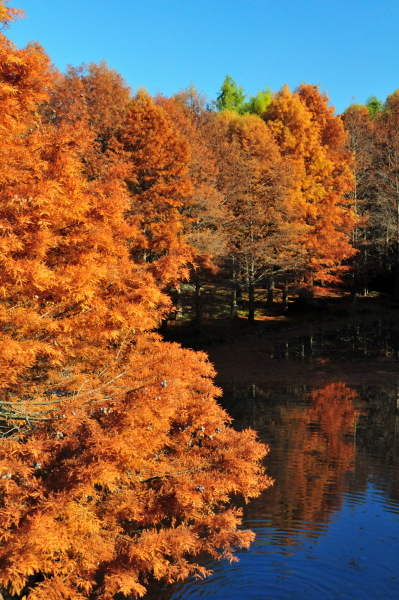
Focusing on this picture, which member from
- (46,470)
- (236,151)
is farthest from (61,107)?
(46,470)

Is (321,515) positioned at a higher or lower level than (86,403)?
lower

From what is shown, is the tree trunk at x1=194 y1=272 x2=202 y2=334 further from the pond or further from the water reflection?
the pond

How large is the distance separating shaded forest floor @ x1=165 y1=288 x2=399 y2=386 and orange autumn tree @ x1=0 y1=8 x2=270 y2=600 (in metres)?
13.4

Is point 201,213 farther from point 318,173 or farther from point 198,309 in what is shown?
point 318,173

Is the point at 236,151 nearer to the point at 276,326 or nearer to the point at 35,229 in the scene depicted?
the point at 276,326

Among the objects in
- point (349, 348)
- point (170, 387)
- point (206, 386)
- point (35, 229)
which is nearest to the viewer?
point (170, 387)

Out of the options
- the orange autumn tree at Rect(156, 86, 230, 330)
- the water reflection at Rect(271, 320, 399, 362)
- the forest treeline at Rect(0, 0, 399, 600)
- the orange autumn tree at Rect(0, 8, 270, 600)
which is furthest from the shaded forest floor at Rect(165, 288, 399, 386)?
the orange autumn tree at Rect(0, 8, 270, 600)

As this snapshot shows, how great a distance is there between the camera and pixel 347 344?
80.8 feet

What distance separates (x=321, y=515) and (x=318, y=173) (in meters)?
26.5

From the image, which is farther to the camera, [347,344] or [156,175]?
[347,344]

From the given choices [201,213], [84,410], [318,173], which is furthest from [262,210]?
[84,410]

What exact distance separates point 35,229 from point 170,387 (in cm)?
242

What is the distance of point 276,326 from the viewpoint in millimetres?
28031

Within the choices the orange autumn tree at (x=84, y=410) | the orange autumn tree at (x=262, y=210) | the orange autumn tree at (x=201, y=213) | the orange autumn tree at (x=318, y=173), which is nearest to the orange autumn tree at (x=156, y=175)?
the orange autumn tree at (x=201, y=213)
